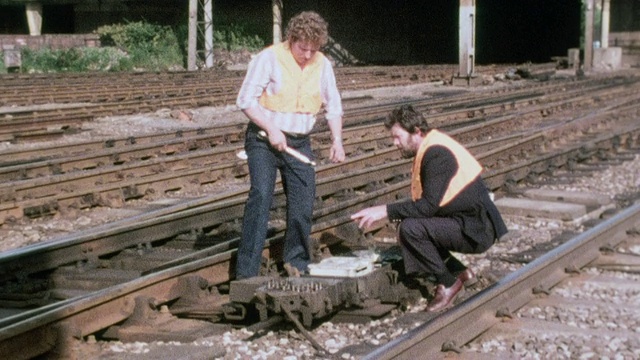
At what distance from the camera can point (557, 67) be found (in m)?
40.3

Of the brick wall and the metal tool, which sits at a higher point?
the brick wall

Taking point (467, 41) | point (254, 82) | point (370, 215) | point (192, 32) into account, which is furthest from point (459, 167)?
point (192, 32)

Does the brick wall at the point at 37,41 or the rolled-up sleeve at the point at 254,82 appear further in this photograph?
the brick wall at the point at 37,41

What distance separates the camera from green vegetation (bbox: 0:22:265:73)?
36.8 m

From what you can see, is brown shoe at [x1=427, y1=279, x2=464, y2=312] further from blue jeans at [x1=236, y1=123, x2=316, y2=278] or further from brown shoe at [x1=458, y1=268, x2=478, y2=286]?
blue jeans at [x1=236, y1=123, x2=316, y2=278]

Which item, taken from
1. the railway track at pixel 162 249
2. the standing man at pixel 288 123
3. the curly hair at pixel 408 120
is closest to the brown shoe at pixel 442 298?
the standing man at pixel 288 123

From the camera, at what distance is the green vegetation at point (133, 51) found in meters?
36.8

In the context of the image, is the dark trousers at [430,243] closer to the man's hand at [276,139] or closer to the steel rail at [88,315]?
the man's hand at [276,139]

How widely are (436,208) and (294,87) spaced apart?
3.89ft

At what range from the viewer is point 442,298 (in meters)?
6.03

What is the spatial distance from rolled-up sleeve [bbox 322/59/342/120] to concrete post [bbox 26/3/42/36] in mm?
40880

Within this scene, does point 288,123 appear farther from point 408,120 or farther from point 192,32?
point 192,32

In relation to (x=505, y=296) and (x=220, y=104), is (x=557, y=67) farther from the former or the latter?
(x=505, y=296)

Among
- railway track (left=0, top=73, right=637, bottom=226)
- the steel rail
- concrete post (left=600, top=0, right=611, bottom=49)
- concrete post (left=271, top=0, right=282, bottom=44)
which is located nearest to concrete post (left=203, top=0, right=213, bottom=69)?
concrete post (left=271, top=0, right=282, bottom=44)
